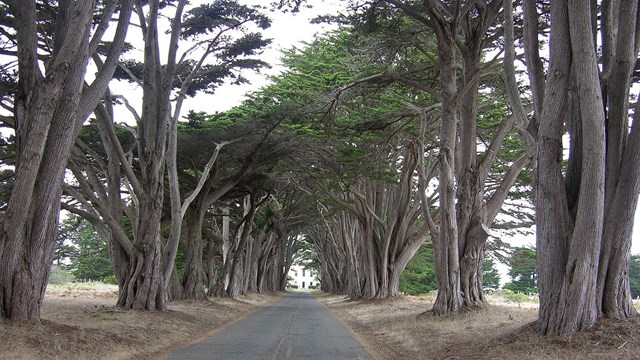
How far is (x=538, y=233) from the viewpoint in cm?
809

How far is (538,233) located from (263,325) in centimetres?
929

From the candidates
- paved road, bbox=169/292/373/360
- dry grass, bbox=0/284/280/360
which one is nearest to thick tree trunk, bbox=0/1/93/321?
dry grass, bbox=0/284/280/360

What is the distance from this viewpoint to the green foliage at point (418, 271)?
→ 1641 inches

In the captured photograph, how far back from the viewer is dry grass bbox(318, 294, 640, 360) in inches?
266

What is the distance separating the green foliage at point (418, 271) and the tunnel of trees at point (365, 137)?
1115 cm

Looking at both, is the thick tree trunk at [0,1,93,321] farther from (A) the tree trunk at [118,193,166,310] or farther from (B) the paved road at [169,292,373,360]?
(A) the tree trunk at [118,193,166,310]

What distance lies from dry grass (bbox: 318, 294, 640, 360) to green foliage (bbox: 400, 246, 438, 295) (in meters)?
25.3

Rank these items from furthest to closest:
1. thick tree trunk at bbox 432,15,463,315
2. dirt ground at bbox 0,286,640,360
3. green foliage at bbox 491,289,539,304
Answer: green foliage at bbox 491,289,539,304 < thick tree trunk at bbox 432,15,463,315 < dirt ground at bbox 0,286,640,360

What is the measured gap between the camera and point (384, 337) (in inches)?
511

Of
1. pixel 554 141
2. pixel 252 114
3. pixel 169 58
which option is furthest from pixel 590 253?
pixel 252 114

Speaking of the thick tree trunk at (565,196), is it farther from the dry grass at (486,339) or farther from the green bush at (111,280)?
the green bush at (111,280)

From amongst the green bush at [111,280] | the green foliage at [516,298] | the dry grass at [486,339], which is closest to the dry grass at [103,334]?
the dry grass at [486,339]

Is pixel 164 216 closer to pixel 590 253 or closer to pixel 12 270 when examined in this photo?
pixel 12 270

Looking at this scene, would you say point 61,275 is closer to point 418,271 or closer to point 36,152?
point 418,271
